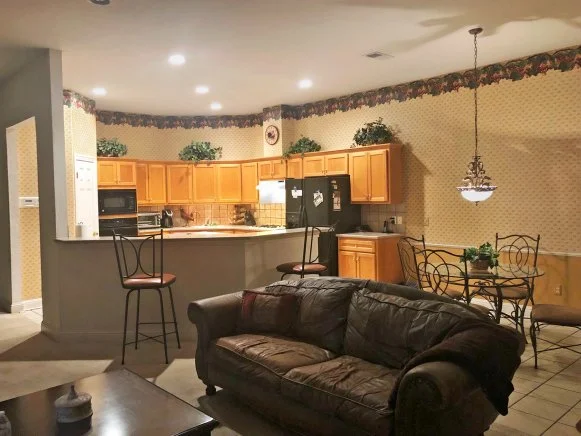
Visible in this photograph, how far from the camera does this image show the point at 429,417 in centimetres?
213

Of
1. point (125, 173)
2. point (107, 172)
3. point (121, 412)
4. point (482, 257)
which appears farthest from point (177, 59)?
point (121, 412)

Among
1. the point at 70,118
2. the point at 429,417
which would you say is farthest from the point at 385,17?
the point at 70,118

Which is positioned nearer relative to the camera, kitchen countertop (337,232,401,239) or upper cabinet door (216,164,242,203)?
kitchen countertop (337,232,401,239)

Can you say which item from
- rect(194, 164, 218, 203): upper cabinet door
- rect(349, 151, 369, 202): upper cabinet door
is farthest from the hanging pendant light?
rect(194, 164, 218, 203): upper cabinet door

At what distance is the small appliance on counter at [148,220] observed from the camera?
838 centimetres

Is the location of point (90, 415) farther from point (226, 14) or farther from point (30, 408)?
point (226, 14)

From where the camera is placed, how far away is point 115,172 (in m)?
7.80

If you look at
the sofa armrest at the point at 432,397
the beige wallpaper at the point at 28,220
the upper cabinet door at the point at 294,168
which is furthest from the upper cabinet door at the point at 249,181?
the sofa armrest at the point at 432,397

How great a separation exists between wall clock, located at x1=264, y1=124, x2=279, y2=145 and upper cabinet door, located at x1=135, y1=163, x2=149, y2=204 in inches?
87.2

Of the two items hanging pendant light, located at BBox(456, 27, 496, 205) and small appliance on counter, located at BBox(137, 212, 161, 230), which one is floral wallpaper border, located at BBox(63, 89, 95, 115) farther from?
hanging pendant light, located at BBox(456, 27, 496, 205)

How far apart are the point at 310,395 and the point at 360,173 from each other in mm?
4864

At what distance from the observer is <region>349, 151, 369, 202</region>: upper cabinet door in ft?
22.9

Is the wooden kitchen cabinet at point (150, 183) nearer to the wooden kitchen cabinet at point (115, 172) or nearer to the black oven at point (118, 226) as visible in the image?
the wooden kitchen cabinet at point (115, 172)

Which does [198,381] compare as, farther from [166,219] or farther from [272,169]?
[166,219]
